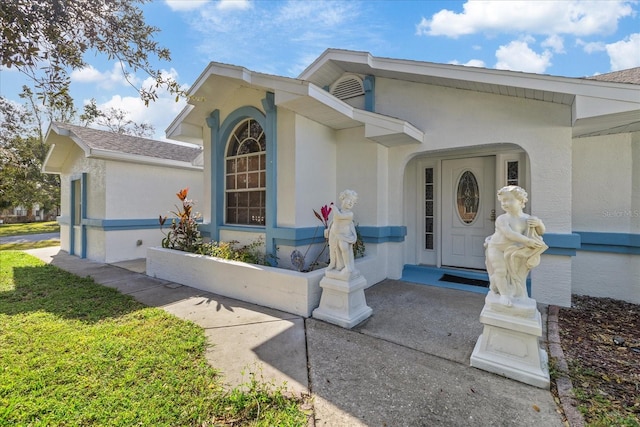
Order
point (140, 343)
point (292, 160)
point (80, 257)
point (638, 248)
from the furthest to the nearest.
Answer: point (80, 257), point (292, 160), point (638, 248), point (140, 343)

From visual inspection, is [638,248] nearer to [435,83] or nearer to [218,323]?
[435,83]

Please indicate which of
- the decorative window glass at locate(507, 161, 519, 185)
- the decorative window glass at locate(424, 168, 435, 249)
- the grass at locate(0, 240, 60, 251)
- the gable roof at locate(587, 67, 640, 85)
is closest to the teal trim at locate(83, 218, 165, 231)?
the grass at locate(0, 240, 60, 251)

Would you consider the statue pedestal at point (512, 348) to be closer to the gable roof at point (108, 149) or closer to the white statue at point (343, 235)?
the white statue at point (343, 235)

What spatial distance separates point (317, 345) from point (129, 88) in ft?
12.0

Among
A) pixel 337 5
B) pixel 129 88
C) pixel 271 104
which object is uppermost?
pixel 337 5

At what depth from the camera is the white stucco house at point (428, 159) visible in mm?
4379

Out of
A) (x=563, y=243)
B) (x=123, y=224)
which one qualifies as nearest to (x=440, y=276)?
(x=563, y=243)

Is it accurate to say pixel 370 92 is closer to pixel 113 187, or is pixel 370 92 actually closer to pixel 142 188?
pixel 142 188

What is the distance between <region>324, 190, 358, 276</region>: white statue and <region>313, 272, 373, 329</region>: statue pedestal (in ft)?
0.50

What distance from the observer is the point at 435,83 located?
5.29 meters

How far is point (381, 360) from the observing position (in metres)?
2.91

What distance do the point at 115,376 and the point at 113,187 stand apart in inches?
276

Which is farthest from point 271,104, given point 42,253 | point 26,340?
point 42,253

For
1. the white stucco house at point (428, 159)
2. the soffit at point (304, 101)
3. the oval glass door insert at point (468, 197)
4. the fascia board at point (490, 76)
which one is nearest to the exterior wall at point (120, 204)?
the white stucco house at point (428, 159)
